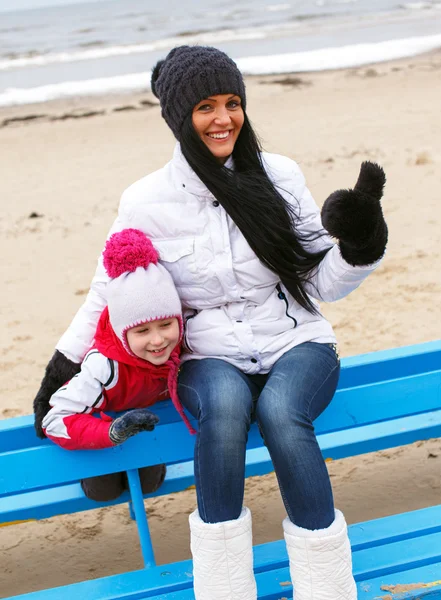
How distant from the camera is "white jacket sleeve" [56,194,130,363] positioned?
252 cm

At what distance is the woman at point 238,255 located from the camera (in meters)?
2.25

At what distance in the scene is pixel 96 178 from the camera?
815 cm

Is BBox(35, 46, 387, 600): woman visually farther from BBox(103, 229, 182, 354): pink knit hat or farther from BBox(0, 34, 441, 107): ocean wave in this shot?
BBox(0, 34, 441, 107): ocean wave

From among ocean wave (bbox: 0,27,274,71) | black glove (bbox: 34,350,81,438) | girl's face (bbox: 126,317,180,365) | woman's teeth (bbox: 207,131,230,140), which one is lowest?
black glove (bbox: 34,350,81,438)

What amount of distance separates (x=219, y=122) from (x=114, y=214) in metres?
4.56

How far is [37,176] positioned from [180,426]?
22.1 feet

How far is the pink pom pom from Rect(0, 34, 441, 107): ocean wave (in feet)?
41.8

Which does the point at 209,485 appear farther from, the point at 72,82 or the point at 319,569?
the point at 72,82

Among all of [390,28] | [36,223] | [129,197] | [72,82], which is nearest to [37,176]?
[36,223]

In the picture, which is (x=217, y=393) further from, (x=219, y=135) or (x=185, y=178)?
(x=219, y=135)

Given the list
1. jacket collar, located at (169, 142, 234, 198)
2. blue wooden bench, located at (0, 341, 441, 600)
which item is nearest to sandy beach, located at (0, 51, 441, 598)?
blue wooden bench, located at (0, 341, 441, 600)

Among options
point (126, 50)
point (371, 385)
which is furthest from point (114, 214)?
point (126, 50)

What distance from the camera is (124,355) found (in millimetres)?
2410

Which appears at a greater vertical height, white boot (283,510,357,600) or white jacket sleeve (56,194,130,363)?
white jacket sleeve (56,194,130,363)
